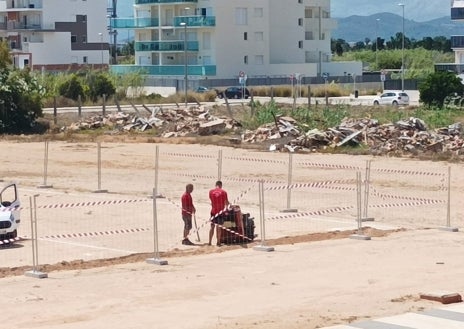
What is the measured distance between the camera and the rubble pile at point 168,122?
56844 mm

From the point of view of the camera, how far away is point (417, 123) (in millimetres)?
50562

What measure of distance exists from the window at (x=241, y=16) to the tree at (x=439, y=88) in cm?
3720

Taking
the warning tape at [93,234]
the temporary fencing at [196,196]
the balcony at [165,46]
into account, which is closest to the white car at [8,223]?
the temporary fencing at [196,196]

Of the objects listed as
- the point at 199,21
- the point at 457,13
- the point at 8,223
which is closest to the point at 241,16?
the point at 199,21

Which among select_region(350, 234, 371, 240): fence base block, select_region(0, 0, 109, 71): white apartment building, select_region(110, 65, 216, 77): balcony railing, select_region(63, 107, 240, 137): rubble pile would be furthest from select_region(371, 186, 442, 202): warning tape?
select_region(0, 0, 109, 71): white apartment building

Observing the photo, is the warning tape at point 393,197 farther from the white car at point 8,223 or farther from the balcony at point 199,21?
the balcony at point 199,21

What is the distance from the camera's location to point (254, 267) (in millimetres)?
22125

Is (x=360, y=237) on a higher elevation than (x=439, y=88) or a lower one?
lower

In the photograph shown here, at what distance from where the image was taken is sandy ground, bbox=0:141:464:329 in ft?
58.2

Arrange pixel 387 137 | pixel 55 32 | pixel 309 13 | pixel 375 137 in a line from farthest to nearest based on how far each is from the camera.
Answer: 1. pixel 309 13
2. pixel 55 32
3. pixel 375 137
4. pixel 387 137

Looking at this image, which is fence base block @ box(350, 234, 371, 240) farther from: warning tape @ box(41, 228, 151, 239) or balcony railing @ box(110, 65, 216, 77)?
balcony railing @ box(110, 65, 216, 77)

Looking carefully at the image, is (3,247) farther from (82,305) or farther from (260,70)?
(260,70)

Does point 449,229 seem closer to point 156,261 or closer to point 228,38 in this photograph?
point 156,261

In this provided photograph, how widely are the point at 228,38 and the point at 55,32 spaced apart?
19391mm
